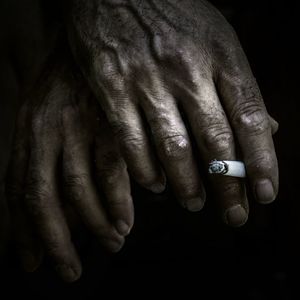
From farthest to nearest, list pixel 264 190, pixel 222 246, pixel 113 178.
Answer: pixel 222 246 → pixel 113 178 → pixel 264 190

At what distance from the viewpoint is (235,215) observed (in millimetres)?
841

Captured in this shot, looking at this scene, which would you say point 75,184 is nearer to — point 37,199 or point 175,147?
point 37,199

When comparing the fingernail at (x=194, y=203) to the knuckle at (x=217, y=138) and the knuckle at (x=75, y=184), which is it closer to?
the knuckle at (x=217, y=138)

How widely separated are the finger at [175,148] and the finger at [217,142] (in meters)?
0.03

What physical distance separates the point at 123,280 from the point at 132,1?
1197mm

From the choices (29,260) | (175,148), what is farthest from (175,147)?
(29,260)

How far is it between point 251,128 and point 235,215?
163mm

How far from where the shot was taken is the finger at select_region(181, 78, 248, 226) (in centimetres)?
83

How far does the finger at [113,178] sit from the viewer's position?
99 centimetres

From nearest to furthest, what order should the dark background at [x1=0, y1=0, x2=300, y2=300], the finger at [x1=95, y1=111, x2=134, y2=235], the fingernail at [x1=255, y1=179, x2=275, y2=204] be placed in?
the fingernail at [x1=255, y1=179, x2=275, y2=204]
the finger at [x1=95, y1=111, x2=134, y2=235]
the dark background at [x1=0, y1=0, x2=300, y2=300]

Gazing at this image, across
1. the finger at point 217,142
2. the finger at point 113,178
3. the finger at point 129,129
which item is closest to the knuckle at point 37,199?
the finger at point 113,178

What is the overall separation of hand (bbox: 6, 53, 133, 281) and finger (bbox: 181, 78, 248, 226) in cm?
23

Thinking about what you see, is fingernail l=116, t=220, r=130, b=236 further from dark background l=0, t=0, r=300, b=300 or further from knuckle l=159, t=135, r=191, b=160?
dark background l=0, t=0, r=300, b=300

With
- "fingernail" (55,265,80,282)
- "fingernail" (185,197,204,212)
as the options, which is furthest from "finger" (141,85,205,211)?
"fingernail" (55,265,80,282)
